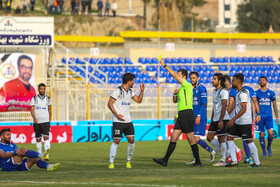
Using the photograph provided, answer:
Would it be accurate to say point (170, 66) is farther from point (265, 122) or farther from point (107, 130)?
point (265, 122)

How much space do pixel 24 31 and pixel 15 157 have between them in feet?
55.6

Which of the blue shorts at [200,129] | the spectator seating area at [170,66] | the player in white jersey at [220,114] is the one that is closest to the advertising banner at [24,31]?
the spectator seating area at [170,66]

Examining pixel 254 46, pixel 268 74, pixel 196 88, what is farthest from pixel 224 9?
pixel 196 88

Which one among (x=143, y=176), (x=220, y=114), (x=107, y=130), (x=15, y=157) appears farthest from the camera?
(x=107, y=130)

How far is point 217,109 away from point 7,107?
49.4 feet

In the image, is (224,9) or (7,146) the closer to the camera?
(7,146)

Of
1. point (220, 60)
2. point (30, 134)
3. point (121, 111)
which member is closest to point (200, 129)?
point (121, 111)

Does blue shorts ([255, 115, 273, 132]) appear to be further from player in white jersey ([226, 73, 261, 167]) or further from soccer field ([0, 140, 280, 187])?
player in white jersey ([226, 73, 261, 167])

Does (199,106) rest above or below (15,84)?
below

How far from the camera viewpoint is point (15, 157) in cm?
1316

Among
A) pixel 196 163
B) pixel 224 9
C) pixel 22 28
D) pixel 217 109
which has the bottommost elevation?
pixel 196 163

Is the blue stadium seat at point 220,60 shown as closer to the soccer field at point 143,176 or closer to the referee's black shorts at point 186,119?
the soccer field at point 143,176

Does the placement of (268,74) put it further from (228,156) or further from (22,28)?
(228,156)

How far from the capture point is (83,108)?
27875 millimetres
